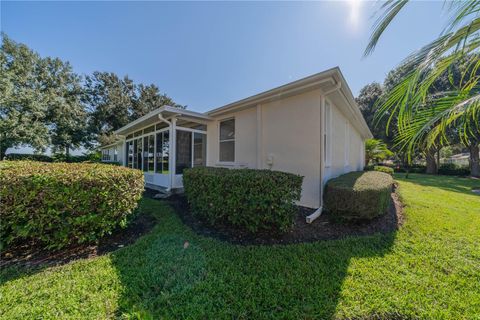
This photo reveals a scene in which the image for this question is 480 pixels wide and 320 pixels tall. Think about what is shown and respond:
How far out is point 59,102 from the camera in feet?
57.8

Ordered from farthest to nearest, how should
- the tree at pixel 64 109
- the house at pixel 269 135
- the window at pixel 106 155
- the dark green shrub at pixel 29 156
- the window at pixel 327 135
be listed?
the window at pixel 106 155 < the tree at pixel 64 109 < the dark green shrub at pixel 29 156 < the window at pixel 327 135 < the house at pixel 269 135

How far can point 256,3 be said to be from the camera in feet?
18.7

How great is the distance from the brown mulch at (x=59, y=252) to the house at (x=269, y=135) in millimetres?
3715

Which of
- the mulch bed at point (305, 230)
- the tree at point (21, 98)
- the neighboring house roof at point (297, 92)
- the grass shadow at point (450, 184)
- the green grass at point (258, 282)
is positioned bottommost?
the green grass at point (258, 282)

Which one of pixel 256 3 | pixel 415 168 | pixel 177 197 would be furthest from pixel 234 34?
pixel 415 168

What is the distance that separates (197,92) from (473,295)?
633 inches

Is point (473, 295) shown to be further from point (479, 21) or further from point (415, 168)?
point (415, 168)

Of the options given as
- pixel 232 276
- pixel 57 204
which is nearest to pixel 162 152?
pixel 57 204

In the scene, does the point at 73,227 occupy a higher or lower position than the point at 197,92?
lower

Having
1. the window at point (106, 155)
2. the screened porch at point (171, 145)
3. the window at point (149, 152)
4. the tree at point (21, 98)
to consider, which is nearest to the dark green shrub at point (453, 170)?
the screened porch at point (171, 145)

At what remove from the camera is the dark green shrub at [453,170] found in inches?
754

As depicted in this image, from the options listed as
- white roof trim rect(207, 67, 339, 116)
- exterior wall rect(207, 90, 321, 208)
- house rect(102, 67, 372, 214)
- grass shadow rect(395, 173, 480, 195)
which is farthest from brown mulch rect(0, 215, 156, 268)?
grass shadow rect(395, 173, 480, 195)

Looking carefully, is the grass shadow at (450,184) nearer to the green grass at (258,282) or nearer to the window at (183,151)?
the green grass at (258,282)

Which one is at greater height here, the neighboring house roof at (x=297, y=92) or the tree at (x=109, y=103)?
the tree at (x=109, y=103)
